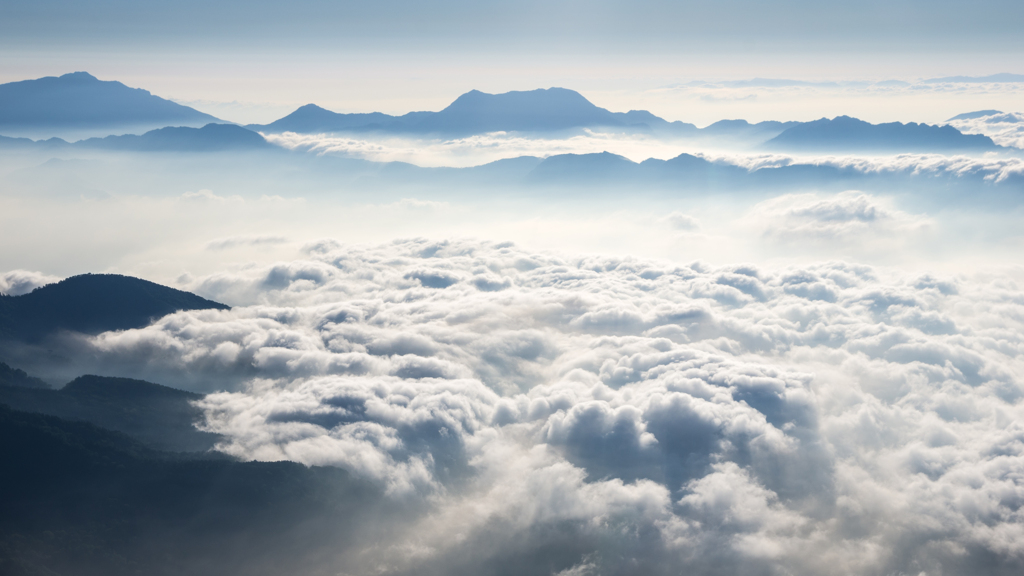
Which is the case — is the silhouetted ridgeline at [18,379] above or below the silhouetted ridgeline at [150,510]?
above

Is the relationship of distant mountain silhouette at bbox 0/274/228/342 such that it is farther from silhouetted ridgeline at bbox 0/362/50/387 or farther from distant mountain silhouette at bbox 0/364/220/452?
distant mountain silhouette at bbox 0/364/220/452

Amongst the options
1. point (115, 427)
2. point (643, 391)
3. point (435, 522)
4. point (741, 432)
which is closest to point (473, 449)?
point (435, 522)

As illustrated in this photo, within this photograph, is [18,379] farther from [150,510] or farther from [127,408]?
[150,510]

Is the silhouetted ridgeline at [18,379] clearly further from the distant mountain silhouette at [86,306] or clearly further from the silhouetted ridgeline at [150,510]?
the distant mountain silhouette at [86,306]

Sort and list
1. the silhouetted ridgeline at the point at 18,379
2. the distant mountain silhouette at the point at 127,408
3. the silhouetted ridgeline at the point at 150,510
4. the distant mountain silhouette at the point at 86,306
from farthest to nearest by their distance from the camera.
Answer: the distant mountain silhouette at the point at 86,306, the silhouetted ridgeline at the point at 18,379, the distant mountain silhouette at the point at 127,408, the silhouetted ridgeline at the point at 150,510

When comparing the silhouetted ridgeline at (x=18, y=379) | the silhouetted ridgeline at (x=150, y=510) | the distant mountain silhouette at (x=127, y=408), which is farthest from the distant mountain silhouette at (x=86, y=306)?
the silhouetted ridgeline at (x=150, y=510)

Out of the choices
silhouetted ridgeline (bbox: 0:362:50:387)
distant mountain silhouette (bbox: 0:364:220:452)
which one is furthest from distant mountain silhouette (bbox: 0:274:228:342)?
distant mountain silhouette (bbox: 0:364:220:452)
